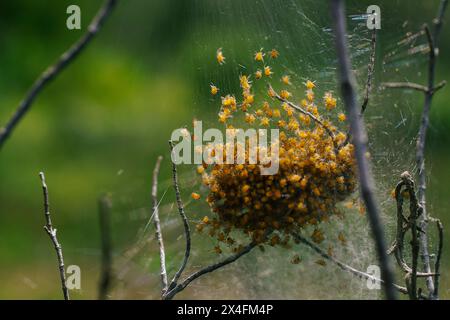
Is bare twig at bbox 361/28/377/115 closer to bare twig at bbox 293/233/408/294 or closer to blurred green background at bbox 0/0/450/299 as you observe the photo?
blurred green background at bbox 0/0/450/299

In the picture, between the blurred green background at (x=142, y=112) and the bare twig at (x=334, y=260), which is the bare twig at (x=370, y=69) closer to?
the blurred green background at (x=142, y=112)

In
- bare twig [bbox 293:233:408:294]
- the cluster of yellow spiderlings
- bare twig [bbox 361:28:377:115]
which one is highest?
bare twig [bbox 361:28:377:115]

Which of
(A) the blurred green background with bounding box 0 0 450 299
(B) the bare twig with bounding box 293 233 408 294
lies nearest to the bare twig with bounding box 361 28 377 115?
(A) the blurred green background with bounding box 0 0 450 299

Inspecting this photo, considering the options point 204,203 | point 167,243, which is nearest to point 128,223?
point 167,243

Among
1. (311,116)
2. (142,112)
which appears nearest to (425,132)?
(311,116)

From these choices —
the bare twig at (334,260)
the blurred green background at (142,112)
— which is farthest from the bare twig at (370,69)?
the bare twig at (334,260)

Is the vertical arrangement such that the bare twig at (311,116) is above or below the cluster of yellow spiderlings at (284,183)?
above
